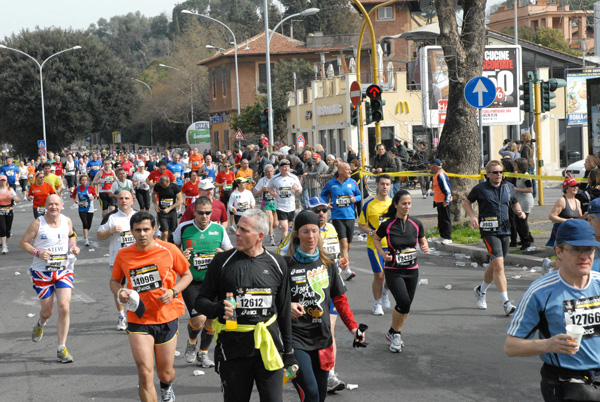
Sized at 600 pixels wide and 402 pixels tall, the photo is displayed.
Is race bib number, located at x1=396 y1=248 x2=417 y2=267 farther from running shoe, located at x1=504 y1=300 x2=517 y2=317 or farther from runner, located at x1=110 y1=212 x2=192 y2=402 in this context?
runner, located at x1=110 y1=212 x2=192 y2=402

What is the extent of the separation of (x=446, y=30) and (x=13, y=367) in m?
12.1

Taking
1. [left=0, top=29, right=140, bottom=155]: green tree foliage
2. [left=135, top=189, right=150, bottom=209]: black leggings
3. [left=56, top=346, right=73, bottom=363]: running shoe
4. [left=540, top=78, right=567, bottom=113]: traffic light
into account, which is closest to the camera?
[left=56, top=346, right=73, bottom=363]: running shoe

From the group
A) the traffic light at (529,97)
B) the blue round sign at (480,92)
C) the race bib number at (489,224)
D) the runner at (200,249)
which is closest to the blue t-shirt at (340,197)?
the race bib number at (489,224)

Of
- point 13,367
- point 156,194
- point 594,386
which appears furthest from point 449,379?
point 156,194

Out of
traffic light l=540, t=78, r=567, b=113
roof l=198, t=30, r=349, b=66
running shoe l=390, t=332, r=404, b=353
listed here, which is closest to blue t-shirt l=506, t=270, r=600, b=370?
running shoe l=390, t=332, r=404, b=353

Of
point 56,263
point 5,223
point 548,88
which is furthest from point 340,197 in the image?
point 548,88

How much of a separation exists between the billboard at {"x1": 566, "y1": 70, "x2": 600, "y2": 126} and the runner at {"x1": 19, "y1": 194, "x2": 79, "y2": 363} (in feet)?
66.9

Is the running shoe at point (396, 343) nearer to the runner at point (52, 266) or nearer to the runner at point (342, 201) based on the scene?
the runner at point (52, 266)

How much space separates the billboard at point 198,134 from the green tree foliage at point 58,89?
13.7m

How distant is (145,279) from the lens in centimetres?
641

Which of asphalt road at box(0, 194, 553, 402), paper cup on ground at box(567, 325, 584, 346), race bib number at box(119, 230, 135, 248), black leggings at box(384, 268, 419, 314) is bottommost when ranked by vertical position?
asphalt road at box(0, 194, 553, 402)

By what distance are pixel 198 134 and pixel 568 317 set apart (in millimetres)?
54200

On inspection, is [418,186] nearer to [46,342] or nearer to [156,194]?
[156,194]

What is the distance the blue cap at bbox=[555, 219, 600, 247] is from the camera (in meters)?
3.90
